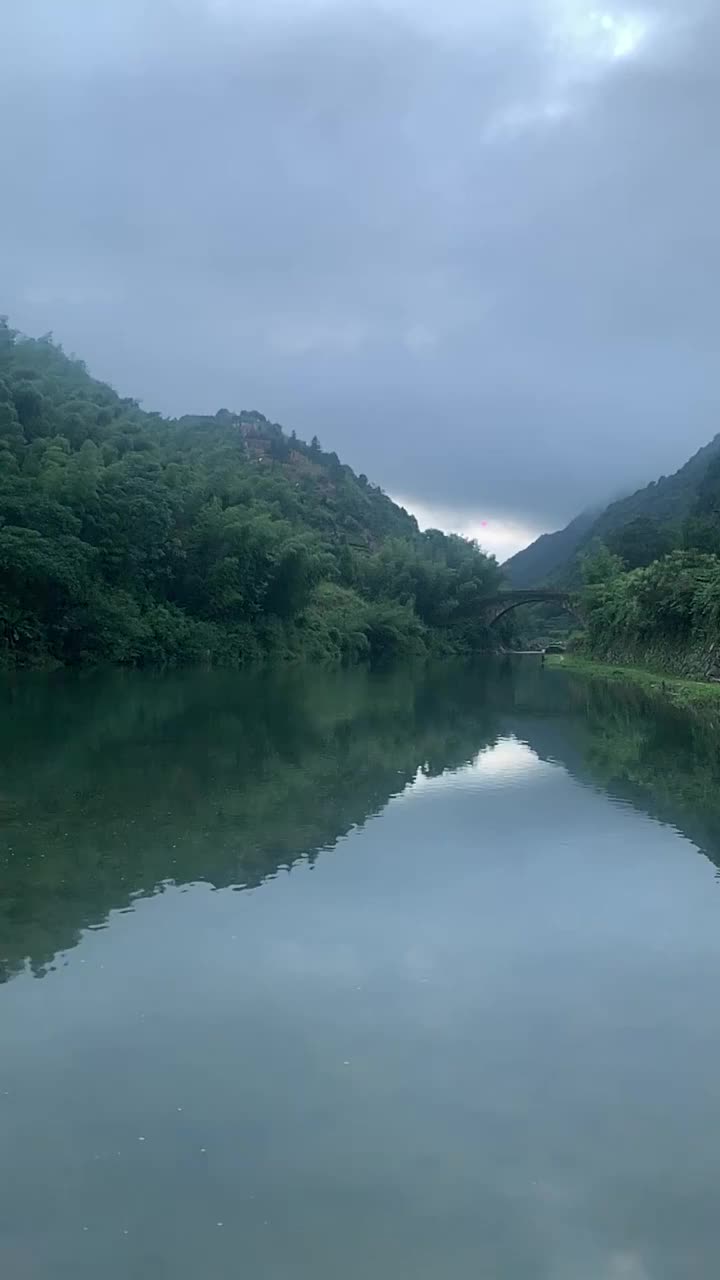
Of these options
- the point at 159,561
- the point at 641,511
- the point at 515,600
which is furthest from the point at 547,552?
the point at 159,561

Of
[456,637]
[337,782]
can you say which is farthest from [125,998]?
[456,637]

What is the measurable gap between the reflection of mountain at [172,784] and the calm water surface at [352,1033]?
0.19 ft

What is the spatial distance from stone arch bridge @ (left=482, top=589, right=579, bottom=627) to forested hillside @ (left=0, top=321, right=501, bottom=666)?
1311 millimetres

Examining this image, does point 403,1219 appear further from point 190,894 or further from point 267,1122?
point 190,894

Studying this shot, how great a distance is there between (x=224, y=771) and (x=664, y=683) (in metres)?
17.8

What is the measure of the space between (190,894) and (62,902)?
885mm

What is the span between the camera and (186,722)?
16938 mm

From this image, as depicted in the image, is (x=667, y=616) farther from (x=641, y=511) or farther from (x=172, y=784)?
(x=641, y=511)

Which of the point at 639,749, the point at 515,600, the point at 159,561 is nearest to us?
the point at 639,749

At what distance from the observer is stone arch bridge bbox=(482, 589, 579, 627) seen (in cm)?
6171

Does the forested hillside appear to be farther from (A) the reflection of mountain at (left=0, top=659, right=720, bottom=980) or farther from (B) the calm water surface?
(B) the calm water surface

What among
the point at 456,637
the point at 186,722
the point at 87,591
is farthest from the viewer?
the point at 456,637

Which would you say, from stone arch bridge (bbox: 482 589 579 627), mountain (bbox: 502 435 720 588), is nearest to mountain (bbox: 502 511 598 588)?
mountain (bbox: 502 435 720 588)

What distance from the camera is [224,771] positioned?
1195 centimetres
